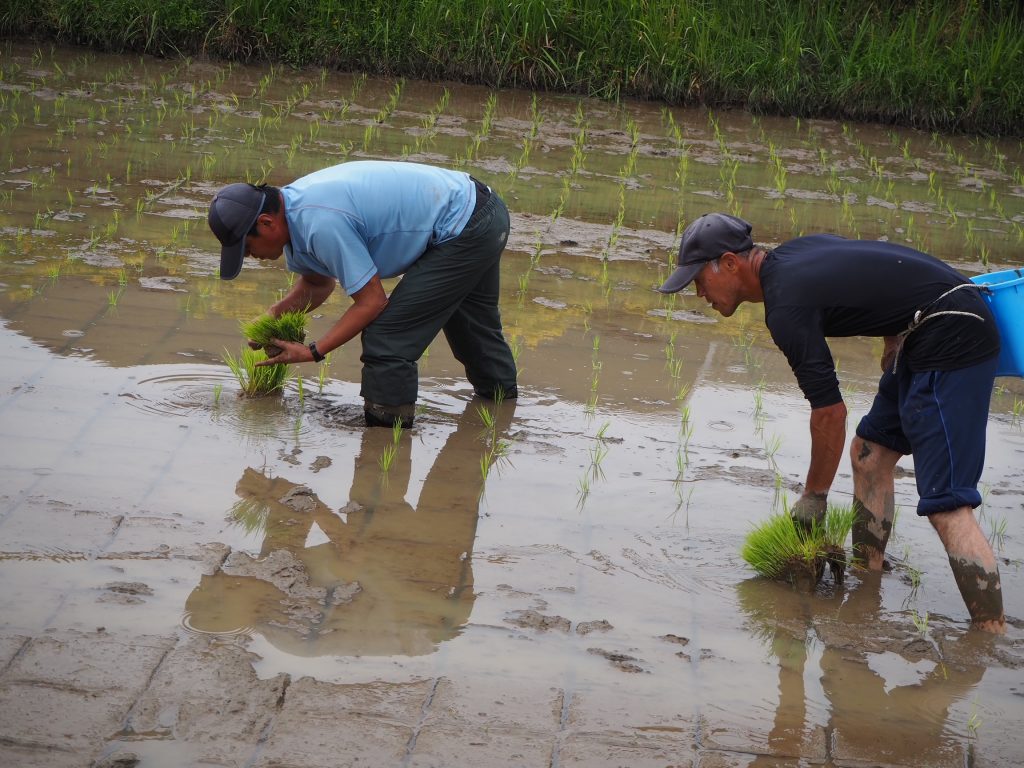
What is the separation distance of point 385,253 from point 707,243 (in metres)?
1.50

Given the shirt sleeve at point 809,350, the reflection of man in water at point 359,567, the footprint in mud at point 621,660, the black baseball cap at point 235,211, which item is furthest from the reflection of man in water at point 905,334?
the black baseball cap at point 235,211

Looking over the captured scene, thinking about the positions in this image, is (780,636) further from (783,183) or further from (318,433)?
(783,183)

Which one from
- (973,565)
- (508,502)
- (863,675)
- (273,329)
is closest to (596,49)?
(273,329)

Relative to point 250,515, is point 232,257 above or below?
above

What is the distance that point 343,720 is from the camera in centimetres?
291

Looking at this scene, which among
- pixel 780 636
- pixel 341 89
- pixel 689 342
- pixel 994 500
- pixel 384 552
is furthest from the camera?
pixel 341 89

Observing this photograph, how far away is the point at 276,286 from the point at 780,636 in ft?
12.1

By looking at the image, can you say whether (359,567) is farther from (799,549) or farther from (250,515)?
(799,549)

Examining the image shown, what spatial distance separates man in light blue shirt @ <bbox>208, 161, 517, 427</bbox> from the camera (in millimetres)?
4250

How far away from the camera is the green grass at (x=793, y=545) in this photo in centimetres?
372

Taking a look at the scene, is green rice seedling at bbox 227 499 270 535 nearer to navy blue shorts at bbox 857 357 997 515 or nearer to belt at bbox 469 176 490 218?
belt at bbox 469 176 490 218

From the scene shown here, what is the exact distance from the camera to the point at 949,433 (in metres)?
3.42

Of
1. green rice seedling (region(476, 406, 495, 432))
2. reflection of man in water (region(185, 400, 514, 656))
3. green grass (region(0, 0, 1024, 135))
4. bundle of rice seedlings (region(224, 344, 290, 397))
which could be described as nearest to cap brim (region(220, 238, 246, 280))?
bundle of rice seedlings (region(224, 344, 290, 397))

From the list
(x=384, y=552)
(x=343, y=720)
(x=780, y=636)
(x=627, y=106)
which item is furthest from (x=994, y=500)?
(x=627, y=106)
